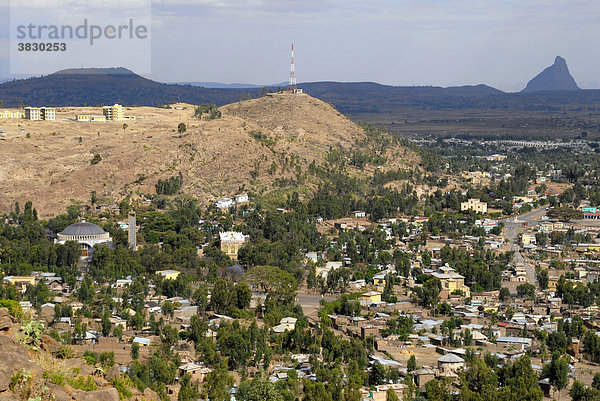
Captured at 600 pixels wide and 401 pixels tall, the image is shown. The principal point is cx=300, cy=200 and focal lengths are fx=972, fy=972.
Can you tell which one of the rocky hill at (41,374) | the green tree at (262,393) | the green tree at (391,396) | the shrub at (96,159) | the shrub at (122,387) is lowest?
the green tree at (391,396)

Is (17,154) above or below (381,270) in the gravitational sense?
above

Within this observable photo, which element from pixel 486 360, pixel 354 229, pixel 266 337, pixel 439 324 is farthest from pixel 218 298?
pixel 354 229

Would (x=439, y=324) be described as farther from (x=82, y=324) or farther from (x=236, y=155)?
(x=236, y=155)

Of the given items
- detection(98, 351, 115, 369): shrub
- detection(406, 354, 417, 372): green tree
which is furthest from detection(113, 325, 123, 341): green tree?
detection(406, 354, 417, 372): green tree

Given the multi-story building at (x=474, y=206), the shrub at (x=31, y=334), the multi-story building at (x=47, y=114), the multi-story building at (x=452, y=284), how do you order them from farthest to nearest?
Answer: the multi-story building at (x=47, y=114)
the multi-story building at (x=474, y=206)
the multi-story building at (x=452, y=284)
the shrub at (x=31, y=334)

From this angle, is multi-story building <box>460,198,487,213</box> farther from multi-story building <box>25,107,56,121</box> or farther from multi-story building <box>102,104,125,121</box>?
multi-story building <box>25,107,56,121</box>

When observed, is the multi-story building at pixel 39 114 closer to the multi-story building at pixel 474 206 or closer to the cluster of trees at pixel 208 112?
the cluster of trees at pixel 208 112

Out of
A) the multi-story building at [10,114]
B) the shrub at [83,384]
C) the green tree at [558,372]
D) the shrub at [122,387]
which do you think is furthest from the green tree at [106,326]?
the multi-story building at [10,114]
